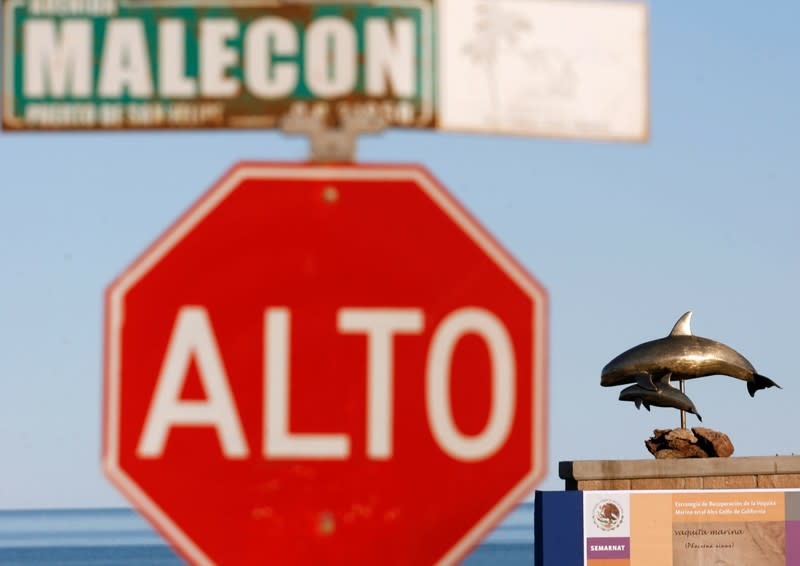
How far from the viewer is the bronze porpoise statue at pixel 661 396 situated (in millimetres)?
35438

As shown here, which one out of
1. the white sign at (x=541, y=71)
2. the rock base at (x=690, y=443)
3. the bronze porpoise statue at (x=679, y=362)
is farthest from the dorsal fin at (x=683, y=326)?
the white sign at (x=541, y=71)

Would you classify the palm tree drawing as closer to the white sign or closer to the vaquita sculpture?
the white sign

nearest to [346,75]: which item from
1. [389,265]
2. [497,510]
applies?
[389,265]

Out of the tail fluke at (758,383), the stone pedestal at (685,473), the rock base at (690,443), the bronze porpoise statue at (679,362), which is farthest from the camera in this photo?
the tail fluke at (758,383)

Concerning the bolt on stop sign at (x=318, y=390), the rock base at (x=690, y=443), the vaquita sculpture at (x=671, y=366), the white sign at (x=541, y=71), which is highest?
the white sign at (x=541, y=71)

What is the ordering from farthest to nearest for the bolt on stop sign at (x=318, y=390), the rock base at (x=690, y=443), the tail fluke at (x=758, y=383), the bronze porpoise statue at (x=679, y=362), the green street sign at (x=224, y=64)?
the tail fluke at (x=758, y=383) → the bronze porpoise statue at (x=679, y=362) → the rock base at (x=690, y=443) → the green street sign at (x=224, y=64) → the bolt on stop sign at (x=318, y=390)

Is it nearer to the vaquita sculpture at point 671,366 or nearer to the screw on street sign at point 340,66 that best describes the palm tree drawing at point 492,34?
the screw on street sign at point 340,66

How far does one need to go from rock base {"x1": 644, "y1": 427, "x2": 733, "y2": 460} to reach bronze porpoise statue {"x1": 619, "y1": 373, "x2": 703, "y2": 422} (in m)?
3.97

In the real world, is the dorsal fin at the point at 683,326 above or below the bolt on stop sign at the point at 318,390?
below

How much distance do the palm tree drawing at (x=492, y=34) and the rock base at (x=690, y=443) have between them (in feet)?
91.1

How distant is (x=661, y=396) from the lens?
35.6 metres

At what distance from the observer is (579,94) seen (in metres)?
3.67

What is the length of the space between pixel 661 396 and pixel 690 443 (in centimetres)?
439

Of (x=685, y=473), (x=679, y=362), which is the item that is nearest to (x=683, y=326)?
(x=679, y=362)
